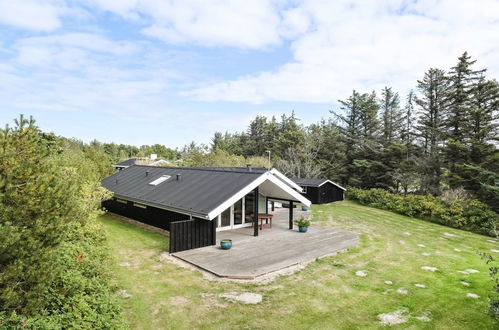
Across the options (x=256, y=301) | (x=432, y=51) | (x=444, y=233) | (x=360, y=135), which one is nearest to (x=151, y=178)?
(x=256, y=301)

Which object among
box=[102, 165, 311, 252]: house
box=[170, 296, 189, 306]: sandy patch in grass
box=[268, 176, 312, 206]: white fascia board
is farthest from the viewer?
box=[268, 176, 312, 206]: white fascia board

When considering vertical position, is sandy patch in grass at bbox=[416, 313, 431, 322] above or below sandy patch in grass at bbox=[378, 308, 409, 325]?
below

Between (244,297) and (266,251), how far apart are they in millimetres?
3905

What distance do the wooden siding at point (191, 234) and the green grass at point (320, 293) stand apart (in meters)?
0.76

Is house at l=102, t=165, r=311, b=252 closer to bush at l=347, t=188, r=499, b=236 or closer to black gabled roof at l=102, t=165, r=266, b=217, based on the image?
black gabled roof at l=102, t=165, r=266, b=217

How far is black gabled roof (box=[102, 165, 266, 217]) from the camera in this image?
41.0 ft

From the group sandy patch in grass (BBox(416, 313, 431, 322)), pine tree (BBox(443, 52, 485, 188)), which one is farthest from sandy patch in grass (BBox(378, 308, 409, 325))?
pine tree (BBox(443, 52, 485, 188))

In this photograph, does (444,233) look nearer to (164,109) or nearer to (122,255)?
(122,255)

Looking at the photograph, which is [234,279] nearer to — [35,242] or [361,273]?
[361,273]

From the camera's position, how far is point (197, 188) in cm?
1430

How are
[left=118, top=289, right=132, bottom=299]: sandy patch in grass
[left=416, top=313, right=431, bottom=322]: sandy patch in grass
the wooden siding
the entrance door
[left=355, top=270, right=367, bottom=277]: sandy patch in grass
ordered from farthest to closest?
the entrance door, the wooden siding, [left=355, top=270, right=367, bottom=277]: sandy patch in grass, [left=118, top=289, right=132, bottom=299]: sandy patch in grass, [left=416, top=313, right=431, bottom=322]: sandy patch in grass

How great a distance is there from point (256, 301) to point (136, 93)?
22207 millimetres

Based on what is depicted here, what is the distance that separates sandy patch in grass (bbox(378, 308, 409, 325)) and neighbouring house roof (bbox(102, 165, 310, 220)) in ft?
21.2

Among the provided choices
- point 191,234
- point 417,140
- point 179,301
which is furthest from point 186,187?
point 417,140
